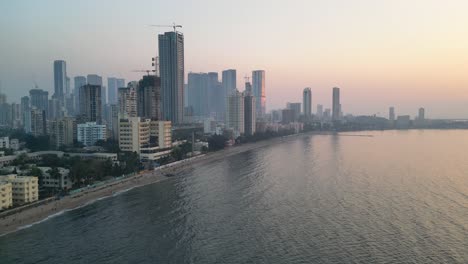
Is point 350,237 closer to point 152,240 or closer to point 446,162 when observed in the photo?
point 152,240

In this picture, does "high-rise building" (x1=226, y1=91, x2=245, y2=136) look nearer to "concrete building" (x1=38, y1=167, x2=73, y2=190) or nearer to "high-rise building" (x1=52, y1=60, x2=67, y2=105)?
"concrete building" (x1=38, y1=167, x2=73, y2=190)

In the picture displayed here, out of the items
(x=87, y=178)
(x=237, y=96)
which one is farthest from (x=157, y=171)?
(x=237, y=96)

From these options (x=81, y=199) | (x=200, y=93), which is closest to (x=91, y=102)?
(x=81, y=199)

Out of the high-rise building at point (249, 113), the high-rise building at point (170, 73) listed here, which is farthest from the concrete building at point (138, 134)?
the high-rise building at point (170, 73)

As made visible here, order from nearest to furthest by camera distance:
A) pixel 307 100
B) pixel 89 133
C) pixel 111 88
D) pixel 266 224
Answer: pixel 266 224
pixel 89 133
pixel 307 100
pixel 111 88

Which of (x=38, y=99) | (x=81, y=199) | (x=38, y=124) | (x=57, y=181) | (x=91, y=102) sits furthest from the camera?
(x=38, y=99)

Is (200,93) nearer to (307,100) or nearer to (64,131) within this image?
(307,100)

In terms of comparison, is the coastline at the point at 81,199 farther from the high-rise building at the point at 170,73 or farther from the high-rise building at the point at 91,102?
the high-rise building at the point at 170,73
